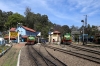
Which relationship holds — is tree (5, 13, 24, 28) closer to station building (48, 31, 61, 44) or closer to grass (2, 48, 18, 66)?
station building (48, 31, 61, 44)

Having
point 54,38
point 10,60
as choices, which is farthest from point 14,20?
point 10,60

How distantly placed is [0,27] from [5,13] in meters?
36.8

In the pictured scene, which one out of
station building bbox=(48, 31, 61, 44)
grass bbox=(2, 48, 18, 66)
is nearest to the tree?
station building bbox=(48, 31, 61, 44)

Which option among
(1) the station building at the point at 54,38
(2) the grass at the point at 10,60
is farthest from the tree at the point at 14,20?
(2) the grass at the point at 10,60

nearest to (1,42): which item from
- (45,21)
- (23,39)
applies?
(23,39)

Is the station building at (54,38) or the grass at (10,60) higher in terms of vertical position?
the station building at (54,38)

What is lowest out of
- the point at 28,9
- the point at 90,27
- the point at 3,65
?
the point at 3,65

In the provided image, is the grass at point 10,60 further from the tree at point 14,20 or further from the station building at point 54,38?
the tree at point 14,20

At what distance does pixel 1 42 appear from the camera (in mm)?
Answer: 46156

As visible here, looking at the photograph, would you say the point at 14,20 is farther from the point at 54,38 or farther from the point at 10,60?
the point at 10,60

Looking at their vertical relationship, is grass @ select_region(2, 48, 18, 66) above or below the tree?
below

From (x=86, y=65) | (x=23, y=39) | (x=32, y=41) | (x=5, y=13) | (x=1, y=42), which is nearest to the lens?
(x=86, y=65)

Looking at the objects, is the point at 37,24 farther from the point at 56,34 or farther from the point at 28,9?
the point at 56,34

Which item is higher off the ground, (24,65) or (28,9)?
(28,9)
